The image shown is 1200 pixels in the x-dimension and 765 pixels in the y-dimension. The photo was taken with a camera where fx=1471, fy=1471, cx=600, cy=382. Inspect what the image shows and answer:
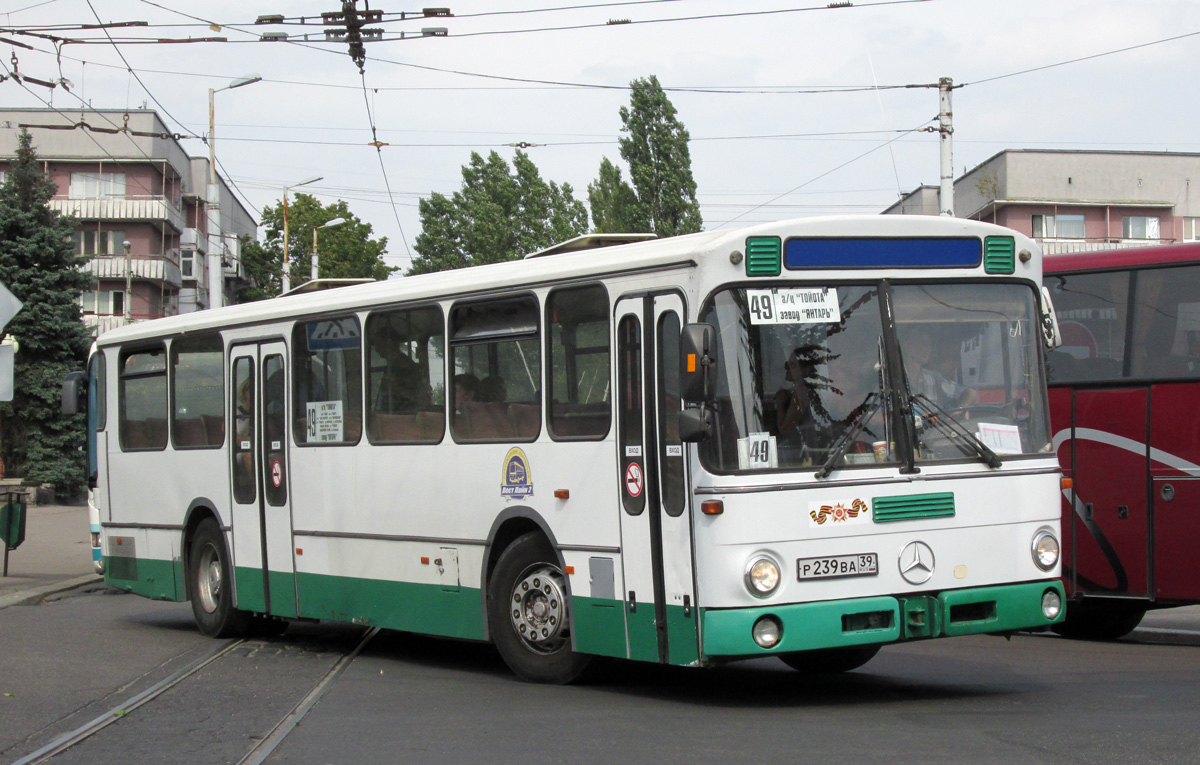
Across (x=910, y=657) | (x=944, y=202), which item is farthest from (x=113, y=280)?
(x=910, y=657)

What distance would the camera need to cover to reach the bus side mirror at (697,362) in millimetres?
7684

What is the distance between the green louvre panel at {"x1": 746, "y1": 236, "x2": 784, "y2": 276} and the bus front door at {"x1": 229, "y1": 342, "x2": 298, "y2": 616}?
212 inches

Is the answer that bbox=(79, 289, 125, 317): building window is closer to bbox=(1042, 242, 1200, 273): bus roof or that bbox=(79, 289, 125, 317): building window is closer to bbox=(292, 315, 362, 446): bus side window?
bbox=(292, 315, 362, 446): bus side window

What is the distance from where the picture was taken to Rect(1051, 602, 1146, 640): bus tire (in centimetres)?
1247

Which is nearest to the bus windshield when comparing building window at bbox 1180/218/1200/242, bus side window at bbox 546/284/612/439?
bus side window at bbox 546/284/612/439

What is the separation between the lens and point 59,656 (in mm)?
11797

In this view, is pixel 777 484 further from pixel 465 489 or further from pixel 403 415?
pixel 403 415

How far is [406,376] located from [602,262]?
92.3 inches

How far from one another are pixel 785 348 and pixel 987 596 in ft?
6.16

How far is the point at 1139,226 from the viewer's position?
197 ft

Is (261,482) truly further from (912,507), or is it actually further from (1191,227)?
(1191,227)

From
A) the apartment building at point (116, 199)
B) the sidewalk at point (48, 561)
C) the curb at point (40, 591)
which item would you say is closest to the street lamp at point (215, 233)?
the sidewalk at point (48, 561)

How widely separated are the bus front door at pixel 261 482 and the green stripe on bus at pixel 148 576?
3.92 feet

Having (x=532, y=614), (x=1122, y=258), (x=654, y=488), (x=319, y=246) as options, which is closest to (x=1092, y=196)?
(x=319, y=246)
